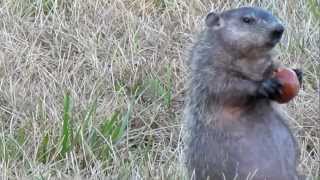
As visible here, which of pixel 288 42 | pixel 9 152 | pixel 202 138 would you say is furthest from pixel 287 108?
pixel 9 152

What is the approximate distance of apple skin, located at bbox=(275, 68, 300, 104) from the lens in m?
4.75

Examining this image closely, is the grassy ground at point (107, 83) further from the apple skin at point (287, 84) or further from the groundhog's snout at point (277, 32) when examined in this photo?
the groundhog's snout at point (277, 32)

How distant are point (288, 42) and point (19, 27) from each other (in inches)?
64.9

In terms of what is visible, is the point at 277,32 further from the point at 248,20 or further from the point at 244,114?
the point at 244,114

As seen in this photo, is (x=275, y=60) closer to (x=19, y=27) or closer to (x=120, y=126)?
(x=120, y=126)

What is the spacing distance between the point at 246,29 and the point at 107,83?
150 centimetres

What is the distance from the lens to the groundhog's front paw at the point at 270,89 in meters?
4.74

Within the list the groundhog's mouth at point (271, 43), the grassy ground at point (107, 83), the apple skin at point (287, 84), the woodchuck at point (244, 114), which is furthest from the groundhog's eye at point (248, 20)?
the grassy ground at point (107, 83)

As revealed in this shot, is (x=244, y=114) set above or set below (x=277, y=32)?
below

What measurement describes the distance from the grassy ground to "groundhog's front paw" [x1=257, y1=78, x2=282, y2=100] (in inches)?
22.3

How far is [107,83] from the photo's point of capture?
20.5ft

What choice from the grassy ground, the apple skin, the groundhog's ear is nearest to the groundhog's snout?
the apple skin

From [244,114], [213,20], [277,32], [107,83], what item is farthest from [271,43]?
[107,83]

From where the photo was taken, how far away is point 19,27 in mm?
6680
